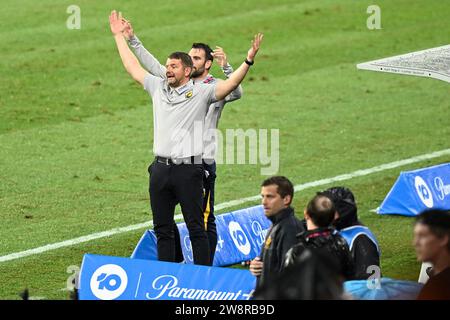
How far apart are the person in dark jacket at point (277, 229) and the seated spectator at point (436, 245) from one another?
4.72ft

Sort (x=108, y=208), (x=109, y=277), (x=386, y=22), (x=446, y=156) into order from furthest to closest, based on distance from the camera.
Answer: (x=386, y=22)
(x=446, y=156)
(x=108, y=208)
(x=109, y=277)

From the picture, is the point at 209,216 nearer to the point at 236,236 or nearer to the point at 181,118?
the point at 236,236

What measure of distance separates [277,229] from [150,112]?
32.4ft

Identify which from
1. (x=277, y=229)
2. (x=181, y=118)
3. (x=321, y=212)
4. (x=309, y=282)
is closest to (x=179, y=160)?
(x=181, y=118)

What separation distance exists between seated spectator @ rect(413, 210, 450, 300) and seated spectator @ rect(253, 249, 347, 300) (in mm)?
1670

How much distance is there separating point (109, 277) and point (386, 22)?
1531cm

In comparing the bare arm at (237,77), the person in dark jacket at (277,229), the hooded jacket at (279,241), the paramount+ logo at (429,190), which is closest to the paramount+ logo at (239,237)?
the bare arm at (237,77)

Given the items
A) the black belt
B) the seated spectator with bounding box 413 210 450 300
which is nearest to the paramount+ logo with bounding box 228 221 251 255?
the black belt

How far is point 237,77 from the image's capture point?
10234mm

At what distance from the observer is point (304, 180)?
15.3 metres

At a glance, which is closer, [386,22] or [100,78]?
[100,78]

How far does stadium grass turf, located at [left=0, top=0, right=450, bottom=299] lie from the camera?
13.4 m
